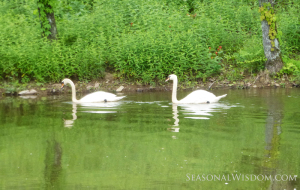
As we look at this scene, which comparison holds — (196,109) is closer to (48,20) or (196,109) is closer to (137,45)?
(137,45)

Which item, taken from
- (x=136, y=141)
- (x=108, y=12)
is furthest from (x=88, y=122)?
(x=108, y=12)

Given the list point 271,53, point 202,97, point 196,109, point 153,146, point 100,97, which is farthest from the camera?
point 271,53

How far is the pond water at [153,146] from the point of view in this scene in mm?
5566

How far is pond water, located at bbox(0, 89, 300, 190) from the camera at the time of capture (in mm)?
5566

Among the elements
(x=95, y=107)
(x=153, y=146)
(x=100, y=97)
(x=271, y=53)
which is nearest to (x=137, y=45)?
(x=100, y=97)

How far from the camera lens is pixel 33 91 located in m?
15.1

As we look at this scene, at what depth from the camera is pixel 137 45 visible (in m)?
15.6

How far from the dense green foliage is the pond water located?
3.79 metres

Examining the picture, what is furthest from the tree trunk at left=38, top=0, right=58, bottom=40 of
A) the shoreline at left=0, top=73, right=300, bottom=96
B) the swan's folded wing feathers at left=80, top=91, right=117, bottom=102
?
the swan's folded wing feathers at left=80, top=91, right=117, bottom=102

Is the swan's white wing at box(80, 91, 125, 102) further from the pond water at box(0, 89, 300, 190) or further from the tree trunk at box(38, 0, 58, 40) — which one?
the tree trunk at box(38, 0, 58, 40)

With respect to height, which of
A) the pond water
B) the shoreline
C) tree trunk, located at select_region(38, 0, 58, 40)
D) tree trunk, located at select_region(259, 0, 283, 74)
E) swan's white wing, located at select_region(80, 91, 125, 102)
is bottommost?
the pond water

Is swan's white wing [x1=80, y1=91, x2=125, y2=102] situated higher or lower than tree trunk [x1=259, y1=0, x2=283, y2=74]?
lower

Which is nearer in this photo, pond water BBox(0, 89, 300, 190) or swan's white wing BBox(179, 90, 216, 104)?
pond water BBox(0, 89, 300, 190)

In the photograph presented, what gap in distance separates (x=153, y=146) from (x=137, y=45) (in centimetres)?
877
